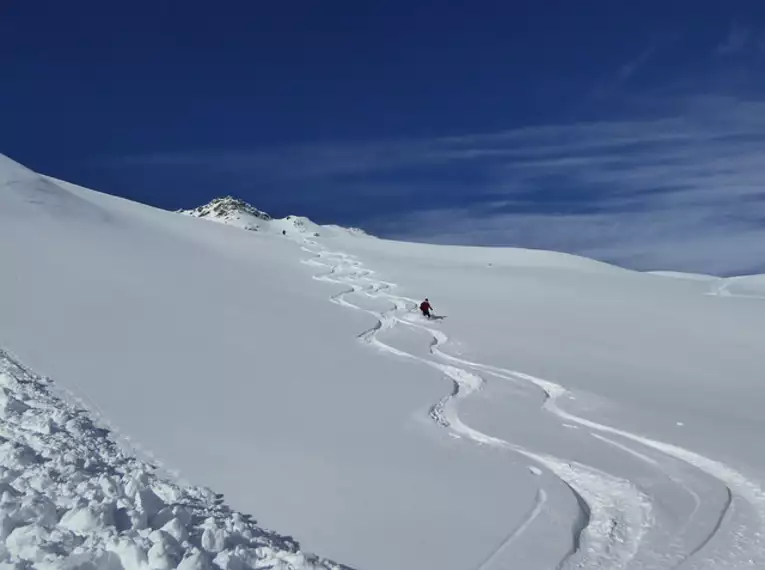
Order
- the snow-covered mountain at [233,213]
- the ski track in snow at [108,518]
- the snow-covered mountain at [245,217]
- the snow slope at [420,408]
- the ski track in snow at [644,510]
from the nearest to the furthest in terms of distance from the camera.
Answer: the ski track in snow at [108,518] → the ski track in snow at [644,510] → the snow slope at [420,408] → the snow-covered mountain at [245,217] → the snow-covered mountain at [233,213]

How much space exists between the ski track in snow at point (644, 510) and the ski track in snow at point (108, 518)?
223 cm

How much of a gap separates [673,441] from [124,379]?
847cm

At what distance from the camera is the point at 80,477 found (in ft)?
22.1

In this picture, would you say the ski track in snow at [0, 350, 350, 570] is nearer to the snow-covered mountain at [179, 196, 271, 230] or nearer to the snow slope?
the snow slope

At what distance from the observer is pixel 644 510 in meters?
7.32

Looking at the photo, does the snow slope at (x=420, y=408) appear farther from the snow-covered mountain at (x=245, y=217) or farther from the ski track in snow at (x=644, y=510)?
the snow-covered mountain at (x=245, y=217)

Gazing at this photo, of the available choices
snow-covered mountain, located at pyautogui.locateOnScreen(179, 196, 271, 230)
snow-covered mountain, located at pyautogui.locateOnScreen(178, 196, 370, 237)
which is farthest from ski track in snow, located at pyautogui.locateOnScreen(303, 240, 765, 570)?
snow-covered mountain, located at pyautogui.locateOnScreen(179, 196, 271, 230)

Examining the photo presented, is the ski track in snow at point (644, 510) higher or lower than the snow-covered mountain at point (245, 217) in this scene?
lower

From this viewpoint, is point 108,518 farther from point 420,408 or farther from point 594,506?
point 420,408

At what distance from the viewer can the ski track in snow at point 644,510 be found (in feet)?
20.6

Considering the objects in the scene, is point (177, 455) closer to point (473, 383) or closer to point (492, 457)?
point (492, 457)

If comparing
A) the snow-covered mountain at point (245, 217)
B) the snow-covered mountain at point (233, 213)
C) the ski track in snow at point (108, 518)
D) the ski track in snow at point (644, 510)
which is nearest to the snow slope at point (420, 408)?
the ski track in snow at point (644, 510)

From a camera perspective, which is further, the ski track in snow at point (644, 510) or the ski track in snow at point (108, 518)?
the ski track in snow at point (644, 510)

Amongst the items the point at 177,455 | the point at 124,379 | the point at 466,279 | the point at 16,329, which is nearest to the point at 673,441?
the point at 177,455
